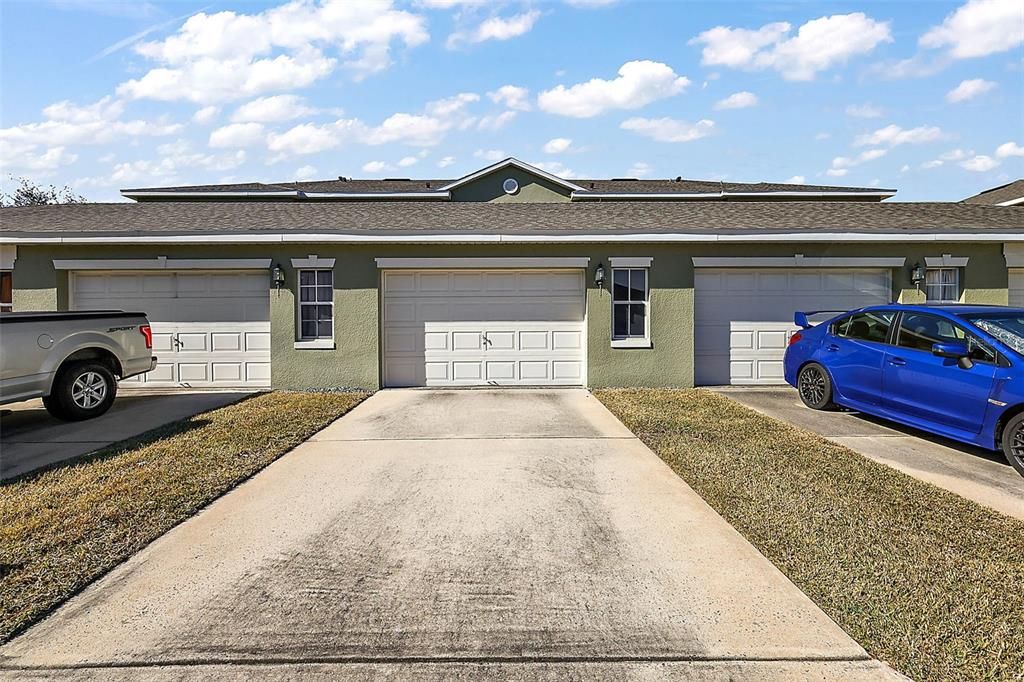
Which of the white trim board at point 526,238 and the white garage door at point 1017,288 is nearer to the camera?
the white trim board at point 526,238

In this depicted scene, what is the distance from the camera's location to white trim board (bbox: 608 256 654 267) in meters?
10.5

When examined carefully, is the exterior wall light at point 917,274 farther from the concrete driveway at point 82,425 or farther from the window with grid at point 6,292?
the window with grid at point 6,292

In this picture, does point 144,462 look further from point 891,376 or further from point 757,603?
point 891,376

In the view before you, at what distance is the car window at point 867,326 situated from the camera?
7320 mm

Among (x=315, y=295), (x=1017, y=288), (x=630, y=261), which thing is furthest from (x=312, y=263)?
(x=1017, y=288)

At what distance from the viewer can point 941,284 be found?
10742mm

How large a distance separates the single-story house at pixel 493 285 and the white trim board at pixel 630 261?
0.13 feet

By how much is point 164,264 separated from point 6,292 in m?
2.94

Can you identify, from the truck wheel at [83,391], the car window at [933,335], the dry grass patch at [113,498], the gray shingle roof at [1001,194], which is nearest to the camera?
the dry grass patch at [113,498]

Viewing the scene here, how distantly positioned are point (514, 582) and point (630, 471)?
2438 mm

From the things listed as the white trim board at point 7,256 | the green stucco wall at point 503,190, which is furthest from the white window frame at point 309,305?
the green stucco wall at point 503,190

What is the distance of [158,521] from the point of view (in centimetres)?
437

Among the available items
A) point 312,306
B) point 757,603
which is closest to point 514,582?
point 757,603

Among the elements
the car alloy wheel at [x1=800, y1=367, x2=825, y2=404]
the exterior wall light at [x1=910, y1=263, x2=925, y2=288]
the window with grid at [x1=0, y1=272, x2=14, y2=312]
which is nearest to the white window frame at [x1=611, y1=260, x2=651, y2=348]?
the car alloy wheel at [x1=800, y1=367, x2=825, y2=404]
